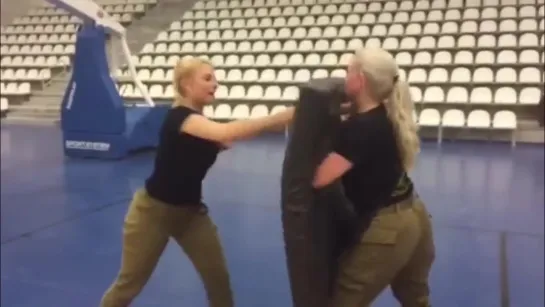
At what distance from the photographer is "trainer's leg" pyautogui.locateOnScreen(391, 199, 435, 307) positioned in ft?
7.83

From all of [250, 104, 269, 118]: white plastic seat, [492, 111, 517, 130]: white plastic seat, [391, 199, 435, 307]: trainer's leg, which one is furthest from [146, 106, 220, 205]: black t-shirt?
[492, 111, 517, 130]: white plastic seat

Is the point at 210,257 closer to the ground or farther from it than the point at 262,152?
farther from it

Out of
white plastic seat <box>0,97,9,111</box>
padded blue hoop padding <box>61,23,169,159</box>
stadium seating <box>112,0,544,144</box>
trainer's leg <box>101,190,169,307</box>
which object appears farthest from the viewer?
white plastic seat <box>0,97,9,111</box>

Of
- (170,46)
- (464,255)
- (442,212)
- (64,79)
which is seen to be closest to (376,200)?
(464,255)

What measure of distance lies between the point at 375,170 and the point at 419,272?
23.5 inches

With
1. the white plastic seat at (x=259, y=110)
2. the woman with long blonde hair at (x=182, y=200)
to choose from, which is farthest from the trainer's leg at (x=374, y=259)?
the white plastic seat at (x=259, y=110)

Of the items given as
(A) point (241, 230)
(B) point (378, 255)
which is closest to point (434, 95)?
(A) point (241, 230)

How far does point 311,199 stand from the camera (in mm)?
2088

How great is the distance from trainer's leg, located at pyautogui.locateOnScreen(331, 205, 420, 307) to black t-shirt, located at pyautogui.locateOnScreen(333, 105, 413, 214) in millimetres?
74

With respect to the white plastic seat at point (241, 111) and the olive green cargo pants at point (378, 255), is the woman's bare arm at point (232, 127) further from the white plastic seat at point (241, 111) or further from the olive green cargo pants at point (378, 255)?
the white plastic seat at point (241, 111)

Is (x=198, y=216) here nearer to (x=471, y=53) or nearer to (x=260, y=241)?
(x=260, y=241)

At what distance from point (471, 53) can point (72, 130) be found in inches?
257

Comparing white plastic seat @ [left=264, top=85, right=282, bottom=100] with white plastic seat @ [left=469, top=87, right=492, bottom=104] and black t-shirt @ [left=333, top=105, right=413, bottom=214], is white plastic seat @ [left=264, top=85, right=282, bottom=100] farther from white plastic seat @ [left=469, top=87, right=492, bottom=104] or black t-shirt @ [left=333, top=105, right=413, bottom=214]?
black t-shirt @ [left=333, top=105, right=413, bottom=214]

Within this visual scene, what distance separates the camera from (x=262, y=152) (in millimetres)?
8891
